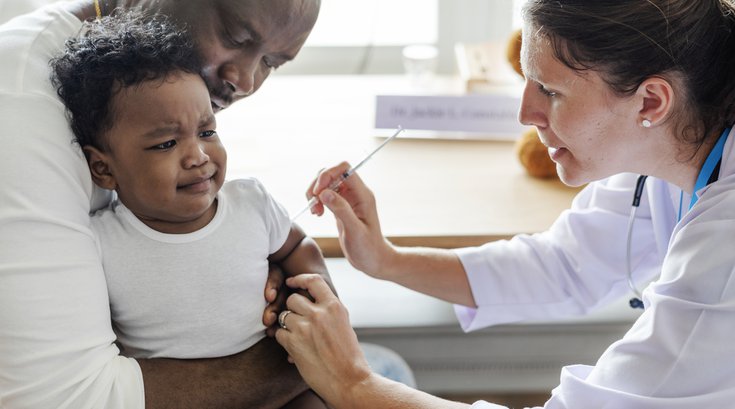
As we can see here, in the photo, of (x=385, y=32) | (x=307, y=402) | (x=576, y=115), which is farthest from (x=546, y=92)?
(x=385, y=32)

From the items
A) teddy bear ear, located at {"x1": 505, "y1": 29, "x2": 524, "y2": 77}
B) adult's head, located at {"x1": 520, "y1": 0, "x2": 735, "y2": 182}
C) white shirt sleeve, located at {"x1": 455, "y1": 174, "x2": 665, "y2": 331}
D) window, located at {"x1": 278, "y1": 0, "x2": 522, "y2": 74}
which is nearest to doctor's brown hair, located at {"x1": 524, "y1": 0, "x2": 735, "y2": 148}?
adult's head, located at {"x1": 520, "y1": 0, "x2": 735, "y2": 182}

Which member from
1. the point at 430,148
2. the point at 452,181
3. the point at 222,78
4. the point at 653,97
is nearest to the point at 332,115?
the point at 430,148

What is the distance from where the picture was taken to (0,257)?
1.04m

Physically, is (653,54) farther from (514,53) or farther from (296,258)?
(514,53)

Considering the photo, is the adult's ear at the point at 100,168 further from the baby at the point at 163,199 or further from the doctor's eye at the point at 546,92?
the doctor's eye at the point at 546,92

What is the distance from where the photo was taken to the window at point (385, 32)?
252 cm

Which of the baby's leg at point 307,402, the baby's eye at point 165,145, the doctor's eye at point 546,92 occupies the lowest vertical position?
the baby's leg at point 307,402

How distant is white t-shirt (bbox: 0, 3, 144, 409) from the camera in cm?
105

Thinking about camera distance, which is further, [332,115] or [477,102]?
[332,115]

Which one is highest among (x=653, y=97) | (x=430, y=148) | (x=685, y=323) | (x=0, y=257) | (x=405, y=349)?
(x=653, y=97)

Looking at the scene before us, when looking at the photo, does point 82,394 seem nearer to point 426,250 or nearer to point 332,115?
point 426,250

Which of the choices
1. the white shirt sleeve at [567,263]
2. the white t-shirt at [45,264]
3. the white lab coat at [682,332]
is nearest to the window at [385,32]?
the white shirt sleeve at [567,263]

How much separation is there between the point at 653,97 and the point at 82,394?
0.84 m

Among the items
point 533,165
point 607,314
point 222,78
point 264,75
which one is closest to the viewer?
point 222,78
